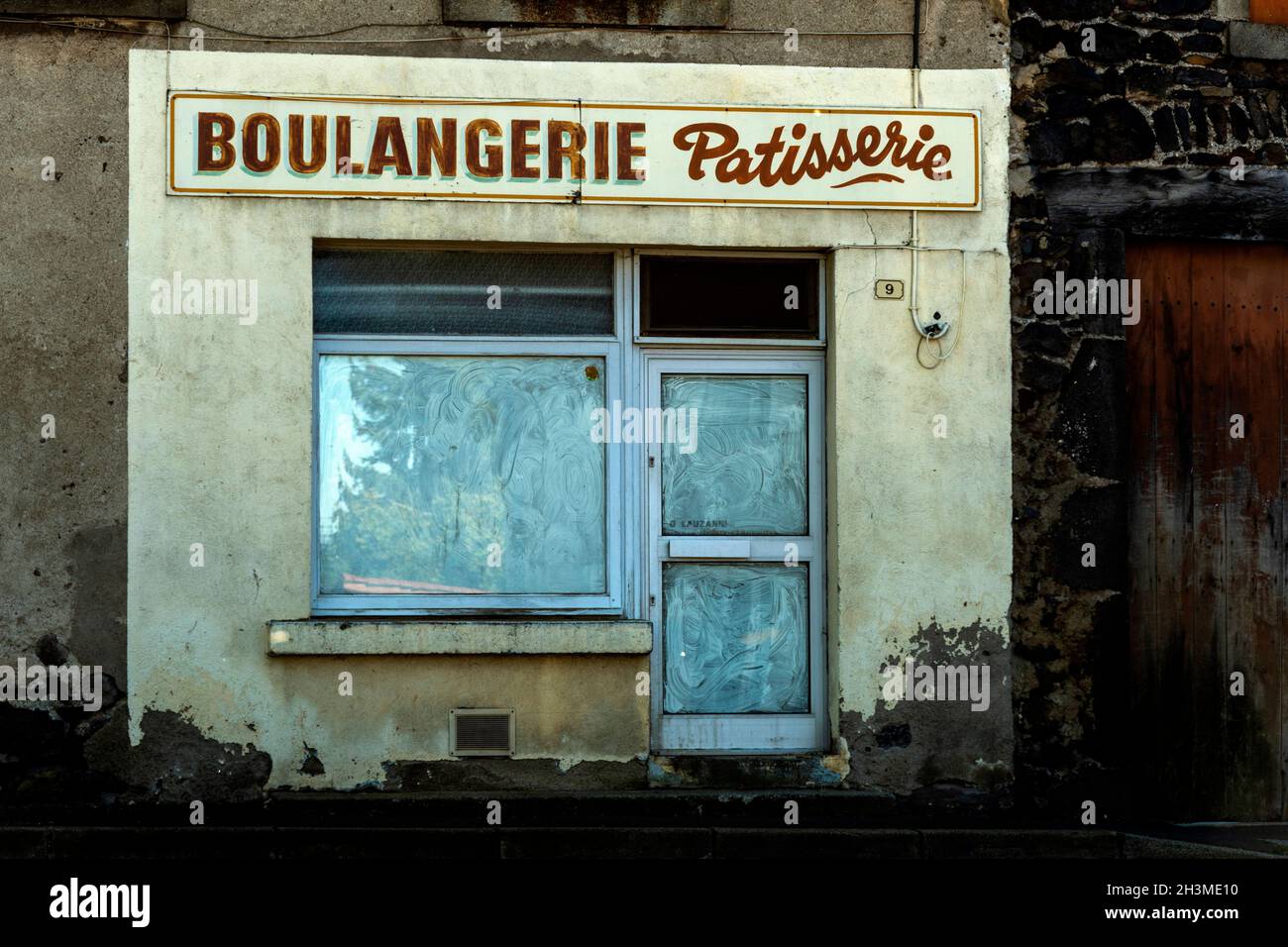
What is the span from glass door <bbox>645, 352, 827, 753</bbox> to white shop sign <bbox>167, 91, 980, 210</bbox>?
99cm

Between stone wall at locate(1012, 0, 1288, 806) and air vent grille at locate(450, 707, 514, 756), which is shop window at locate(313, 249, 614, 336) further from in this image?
stone wall at locate(1012, 0, 1288, 806)

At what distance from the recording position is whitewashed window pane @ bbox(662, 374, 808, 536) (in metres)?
8.68

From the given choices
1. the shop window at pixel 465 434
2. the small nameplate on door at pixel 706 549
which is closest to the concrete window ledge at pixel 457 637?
the shop window at pixel 465 434

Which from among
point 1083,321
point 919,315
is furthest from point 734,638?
point 1083,321

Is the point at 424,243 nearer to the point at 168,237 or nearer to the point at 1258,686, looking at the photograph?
the point at 168,237

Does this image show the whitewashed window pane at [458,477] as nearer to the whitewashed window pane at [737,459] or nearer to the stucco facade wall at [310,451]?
the stucco facade wall at [310,451]

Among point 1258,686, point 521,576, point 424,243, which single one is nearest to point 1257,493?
point 1258,686

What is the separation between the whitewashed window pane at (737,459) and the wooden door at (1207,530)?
1868 millimetres

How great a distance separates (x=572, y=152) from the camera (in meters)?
8.44

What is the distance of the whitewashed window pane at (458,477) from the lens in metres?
8.50

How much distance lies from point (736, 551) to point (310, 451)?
2339 millimetres

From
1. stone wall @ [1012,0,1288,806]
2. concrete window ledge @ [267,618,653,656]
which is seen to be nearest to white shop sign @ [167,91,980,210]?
stone wall @ [1012,0,1288,806]

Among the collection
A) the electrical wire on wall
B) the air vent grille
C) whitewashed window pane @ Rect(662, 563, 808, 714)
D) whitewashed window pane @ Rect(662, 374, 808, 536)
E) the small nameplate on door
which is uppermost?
the electrical wire on wall
